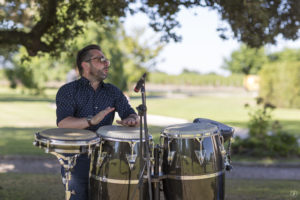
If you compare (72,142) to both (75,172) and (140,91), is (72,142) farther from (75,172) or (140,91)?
(140,91)

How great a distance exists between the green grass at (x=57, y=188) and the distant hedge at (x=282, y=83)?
1980 cm

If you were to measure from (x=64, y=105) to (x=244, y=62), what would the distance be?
87573 mm

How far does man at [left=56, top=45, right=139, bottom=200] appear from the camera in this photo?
365 centimetres

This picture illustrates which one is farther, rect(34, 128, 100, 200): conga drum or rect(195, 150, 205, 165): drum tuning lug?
rect(195, 150, 205, 165): drum tuning lug

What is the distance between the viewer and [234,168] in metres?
8.77

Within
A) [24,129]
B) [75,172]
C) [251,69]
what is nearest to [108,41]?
[24,129]

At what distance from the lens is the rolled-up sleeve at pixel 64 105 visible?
3.79m

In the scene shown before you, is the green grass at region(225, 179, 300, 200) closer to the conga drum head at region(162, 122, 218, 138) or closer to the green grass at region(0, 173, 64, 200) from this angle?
the conga drum head at region(162, 122, 218, 138)

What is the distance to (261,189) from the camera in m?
6.54

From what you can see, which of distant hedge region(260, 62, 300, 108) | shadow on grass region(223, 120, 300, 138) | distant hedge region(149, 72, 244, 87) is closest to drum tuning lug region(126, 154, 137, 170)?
shadow on grass region(223, 120, 300, 138)

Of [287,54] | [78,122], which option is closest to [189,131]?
[78,122]

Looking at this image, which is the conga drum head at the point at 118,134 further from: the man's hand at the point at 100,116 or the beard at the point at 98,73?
the beard at the point at 98,73

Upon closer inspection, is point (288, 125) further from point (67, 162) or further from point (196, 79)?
point (196, 79)

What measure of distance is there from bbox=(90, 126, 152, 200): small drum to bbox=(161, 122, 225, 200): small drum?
0.37 meters
